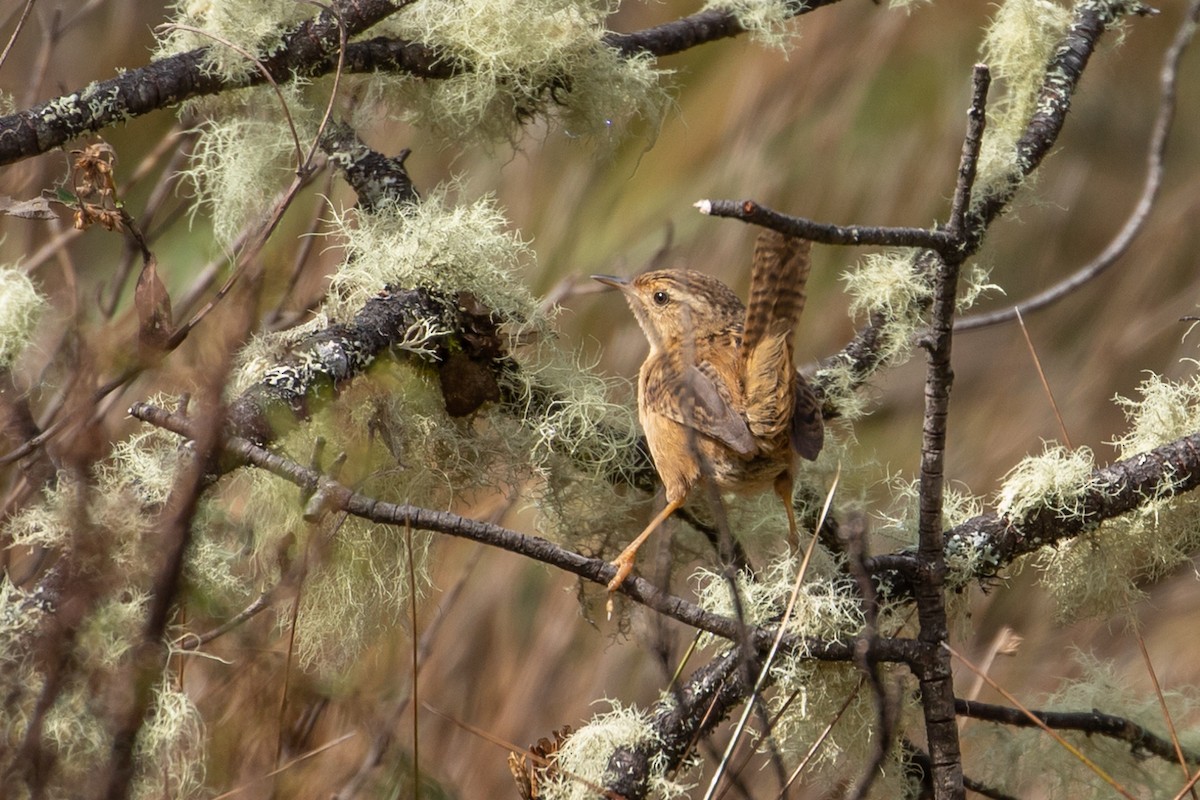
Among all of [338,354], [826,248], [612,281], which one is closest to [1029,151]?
[612,281]

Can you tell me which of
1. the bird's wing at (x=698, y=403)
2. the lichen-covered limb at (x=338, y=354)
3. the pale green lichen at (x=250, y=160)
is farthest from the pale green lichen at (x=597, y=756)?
the pale green lichen at (x=250, y=160)

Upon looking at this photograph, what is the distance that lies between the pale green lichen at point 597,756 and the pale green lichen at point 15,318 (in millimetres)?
903

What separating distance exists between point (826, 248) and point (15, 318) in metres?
2.79

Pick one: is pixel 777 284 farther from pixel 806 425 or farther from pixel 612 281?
pixel 612 281

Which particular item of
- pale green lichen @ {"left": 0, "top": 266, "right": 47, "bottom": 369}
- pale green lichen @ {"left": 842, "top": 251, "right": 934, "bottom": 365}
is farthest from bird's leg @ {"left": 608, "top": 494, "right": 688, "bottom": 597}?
pale green lichen @ {"left": 0, "top": 266, "right": 47, "bottom": 369}

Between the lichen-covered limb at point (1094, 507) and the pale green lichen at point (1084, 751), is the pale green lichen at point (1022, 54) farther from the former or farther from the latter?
the pale green lichen at point (1084, 751)

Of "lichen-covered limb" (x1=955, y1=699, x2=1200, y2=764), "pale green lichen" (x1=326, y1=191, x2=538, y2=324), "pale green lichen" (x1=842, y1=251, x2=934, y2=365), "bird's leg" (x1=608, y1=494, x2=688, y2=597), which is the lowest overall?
"lichen-covered limb" (x1=955, y1=699, x2=1200, y2=764)

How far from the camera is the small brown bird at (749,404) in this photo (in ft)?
5.98

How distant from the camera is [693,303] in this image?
2250 millimetres

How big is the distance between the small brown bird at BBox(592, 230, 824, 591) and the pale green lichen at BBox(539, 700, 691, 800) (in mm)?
232

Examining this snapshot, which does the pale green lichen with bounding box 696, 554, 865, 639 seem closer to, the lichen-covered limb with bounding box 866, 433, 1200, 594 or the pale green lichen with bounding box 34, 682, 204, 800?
the lichen-covered limb with bounding box 866, 433, 1200, 594

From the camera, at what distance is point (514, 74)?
1.88 metres

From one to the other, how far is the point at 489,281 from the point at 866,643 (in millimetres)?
732

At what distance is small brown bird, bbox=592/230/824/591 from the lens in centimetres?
182
